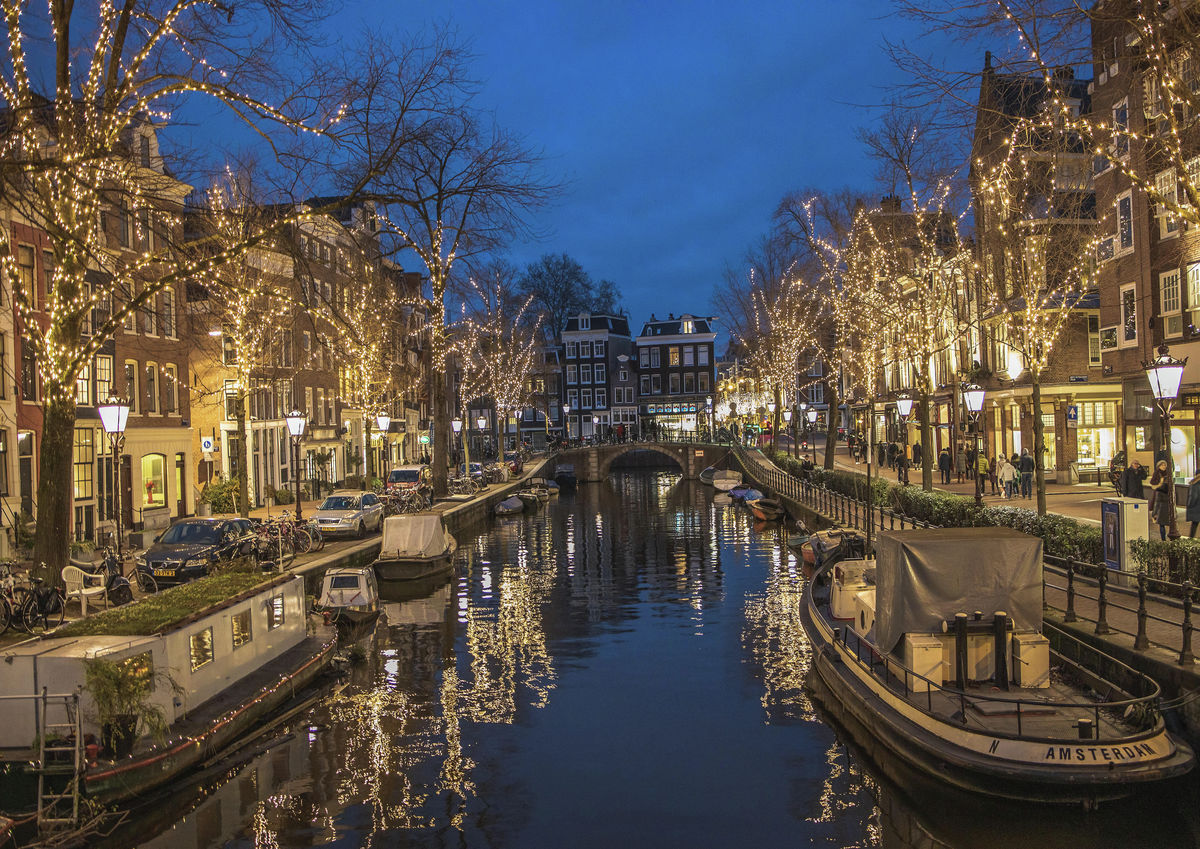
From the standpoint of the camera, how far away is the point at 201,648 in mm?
15672

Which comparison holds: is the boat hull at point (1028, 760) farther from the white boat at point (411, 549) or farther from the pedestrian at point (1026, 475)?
the pedestrian at point (1026, 475)

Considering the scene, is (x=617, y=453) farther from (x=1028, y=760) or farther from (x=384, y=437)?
(x=1028, y=760)

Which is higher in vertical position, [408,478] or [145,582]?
[408,478]

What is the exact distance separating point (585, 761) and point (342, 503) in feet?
82.9

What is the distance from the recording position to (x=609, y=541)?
45.3 m

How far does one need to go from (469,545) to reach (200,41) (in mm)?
29997

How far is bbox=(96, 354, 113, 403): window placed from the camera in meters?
37.2

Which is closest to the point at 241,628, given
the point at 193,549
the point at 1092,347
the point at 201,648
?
the point at 201,648

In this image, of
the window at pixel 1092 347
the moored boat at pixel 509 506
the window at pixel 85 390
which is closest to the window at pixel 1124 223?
the window at pixel 1092 347

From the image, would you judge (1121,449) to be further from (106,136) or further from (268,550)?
(106,136)

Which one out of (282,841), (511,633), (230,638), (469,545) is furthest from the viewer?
(469,545)

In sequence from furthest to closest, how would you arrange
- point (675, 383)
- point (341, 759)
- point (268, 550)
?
point (675, 383) → point (268, 550) → point (341, 759)

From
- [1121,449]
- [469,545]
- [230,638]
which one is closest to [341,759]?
[230,638]

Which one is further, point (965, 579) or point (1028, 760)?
point (965, 579)
